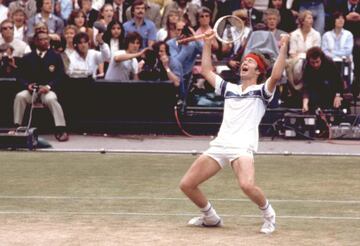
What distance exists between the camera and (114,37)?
906 inches

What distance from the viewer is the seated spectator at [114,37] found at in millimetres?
22938

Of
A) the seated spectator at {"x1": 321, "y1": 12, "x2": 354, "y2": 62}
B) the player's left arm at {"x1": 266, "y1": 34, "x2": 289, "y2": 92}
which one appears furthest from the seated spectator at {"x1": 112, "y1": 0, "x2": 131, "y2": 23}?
the player's left arm at {"x1": 266, "y1": 34, "x2": 289, "y2": 92}

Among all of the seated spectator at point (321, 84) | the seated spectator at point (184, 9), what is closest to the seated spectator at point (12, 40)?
the seated spectator at point (184, 9)

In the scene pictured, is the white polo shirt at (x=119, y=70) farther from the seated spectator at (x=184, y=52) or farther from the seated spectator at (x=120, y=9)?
the seated spectator at (x=120, y=9)

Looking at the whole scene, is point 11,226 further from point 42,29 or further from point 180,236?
point 42,29

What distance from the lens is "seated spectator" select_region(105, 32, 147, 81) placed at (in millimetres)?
22156

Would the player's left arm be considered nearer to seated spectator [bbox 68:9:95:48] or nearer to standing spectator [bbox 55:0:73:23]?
seated spectator [bbox 68:9:95:48]

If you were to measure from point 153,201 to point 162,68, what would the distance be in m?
8.45

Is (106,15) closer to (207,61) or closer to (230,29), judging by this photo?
(230,29)

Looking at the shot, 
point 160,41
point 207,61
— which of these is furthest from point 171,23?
point 207,61

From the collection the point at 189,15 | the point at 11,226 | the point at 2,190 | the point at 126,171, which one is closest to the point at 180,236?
the point at 11,226

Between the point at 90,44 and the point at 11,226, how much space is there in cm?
1120

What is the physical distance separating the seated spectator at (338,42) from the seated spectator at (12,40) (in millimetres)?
5802

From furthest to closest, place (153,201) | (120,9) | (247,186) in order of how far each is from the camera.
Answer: (120,9), (153,201), (247,186)
